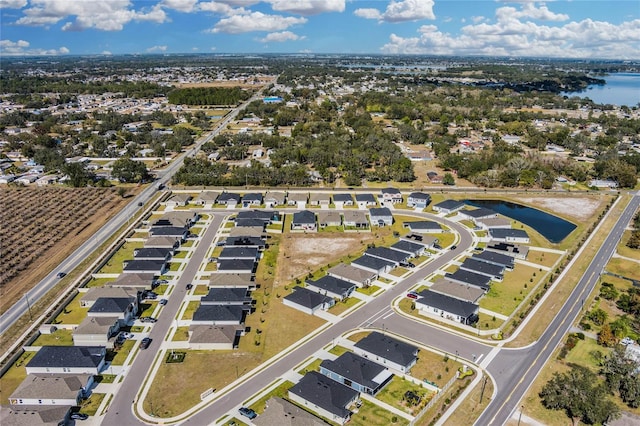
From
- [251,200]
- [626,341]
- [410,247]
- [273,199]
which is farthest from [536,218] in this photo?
[251,200]

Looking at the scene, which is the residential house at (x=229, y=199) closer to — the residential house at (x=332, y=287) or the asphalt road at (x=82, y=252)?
the asphalt road at (x=82, y=252)

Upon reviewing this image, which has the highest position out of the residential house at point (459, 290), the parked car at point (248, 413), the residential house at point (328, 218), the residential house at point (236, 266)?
the residential house at point (328, 218)

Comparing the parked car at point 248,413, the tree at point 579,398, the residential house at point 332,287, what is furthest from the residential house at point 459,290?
the parked car at point 248,413

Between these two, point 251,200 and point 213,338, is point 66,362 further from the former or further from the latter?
point 251,200

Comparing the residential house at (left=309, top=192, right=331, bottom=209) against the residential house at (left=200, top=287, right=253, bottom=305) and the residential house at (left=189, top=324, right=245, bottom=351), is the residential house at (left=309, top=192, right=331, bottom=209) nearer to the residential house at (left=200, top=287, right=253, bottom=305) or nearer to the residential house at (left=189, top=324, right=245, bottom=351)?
the residential house at (left=200, top=287, right=253, bottom=305)

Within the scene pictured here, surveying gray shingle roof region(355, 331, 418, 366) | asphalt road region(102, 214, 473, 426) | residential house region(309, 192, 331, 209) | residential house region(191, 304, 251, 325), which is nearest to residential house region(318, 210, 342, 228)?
residential house region(309, 192, 331, 209)

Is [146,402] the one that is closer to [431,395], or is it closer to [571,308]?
[431,395]
